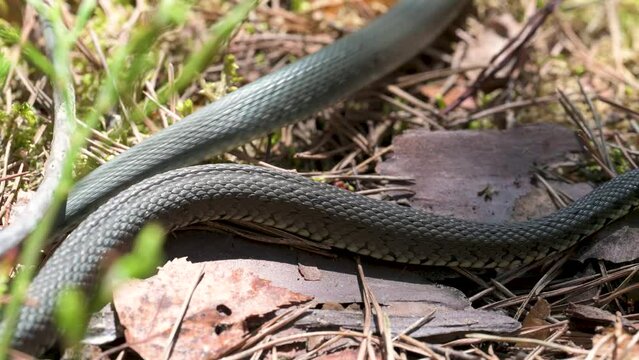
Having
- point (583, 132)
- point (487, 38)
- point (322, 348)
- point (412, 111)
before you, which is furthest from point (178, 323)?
point (487, 38)

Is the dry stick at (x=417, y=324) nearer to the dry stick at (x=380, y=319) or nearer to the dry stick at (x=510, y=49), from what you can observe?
the dry stick at (x=380, y=319)

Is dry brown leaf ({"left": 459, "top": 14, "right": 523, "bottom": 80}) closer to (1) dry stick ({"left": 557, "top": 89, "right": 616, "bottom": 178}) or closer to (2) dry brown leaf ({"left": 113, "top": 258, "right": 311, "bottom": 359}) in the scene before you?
(1) dry stick ({"left": 557, "top": 89, "right": 616, "bottom": 178})

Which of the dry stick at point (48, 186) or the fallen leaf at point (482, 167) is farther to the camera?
the fallen leaf at point (482, 167)

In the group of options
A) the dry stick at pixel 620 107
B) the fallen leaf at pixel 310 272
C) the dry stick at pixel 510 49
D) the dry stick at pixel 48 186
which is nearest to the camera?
the dry stick at pixel 48 186

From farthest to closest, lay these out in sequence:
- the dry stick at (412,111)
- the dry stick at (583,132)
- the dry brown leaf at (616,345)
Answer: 1. the dry stick at (412,111)
2. the dry stick at (583,132)
3. the dry brown leaf at (616,345)

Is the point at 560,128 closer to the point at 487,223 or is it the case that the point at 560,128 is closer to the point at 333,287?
the point at 487,223

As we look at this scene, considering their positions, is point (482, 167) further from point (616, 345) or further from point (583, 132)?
point (616, 345)

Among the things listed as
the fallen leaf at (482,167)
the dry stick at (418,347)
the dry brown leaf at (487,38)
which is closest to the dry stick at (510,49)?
the dry brown leaf at (487,38)

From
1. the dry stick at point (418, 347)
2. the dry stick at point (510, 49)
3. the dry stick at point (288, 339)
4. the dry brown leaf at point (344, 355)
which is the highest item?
the dry stick at point (510, 49)
